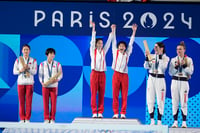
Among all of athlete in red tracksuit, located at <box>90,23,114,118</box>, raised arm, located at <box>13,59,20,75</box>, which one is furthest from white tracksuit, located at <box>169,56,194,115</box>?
raised arm, located at <box>13,59,20,75</box>

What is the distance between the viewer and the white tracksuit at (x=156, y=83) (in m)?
5.14

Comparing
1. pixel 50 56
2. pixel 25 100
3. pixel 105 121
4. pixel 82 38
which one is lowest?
pixel 105 121

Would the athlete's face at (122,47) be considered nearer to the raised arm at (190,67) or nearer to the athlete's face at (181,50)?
the athlete's face at (181,50)

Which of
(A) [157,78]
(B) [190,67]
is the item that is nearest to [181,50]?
(B) [190,67]

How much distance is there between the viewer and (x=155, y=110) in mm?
5184

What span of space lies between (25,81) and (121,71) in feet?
4.19

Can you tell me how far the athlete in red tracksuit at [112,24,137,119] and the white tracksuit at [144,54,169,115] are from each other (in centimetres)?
28

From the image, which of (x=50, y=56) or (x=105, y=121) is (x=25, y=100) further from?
(x=105, y=121)

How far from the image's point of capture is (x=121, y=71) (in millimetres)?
5176

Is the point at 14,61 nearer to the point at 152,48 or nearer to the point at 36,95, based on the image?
the point at 36,95

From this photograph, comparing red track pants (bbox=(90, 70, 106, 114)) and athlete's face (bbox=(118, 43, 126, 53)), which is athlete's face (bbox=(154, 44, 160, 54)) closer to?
athlete's face (bbox=(118, 43, 126, 53))

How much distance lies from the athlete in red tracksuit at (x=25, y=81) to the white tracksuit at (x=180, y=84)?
1.84 meters

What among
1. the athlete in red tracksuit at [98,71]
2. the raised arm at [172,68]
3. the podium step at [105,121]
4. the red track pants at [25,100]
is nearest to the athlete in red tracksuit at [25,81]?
the red track pants at [25,100]

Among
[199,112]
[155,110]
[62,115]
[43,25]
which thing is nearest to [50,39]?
[43,25]
